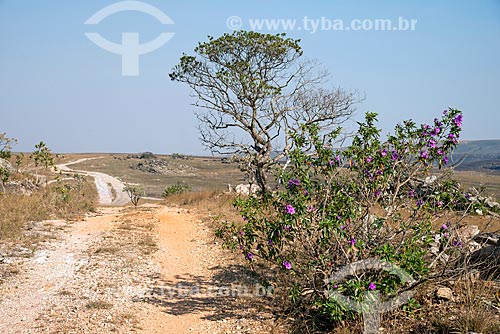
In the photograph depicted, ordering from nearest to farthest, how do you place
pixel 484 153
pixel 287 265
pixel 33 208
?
pixel 287 265
pixel 33 208
pixel 484 153

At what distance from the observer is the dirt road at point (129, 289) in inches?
218

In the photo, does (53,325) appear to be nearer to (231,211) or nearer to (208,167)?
(231,211)

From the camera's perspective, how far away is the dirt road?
555 centimetres

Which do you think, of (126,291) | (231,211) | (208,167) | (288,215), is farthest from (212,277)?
(208,167)

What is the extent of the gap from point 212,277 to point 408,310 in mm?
3918

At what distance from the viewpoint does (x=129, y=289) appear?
6.99m

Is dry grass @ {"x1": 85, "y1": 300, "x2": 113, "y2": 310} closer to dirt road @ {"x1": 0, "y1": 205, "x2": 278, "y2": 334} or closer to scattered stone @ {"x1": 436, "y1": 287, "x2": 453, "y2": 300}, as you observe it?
dirt road @ {"x1": 0, "y1": 205, "x2": 278, "y2": 334}

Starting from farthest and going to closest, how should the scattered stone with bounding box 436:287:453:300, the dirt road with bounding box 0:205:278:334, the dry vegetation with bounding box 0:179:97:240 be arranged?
the dry vegetation with bounding box 0:179:97:240 → the dirt road with bounding box 0:205:278:334 → the scattered stone with bounding box 436:287:453:300

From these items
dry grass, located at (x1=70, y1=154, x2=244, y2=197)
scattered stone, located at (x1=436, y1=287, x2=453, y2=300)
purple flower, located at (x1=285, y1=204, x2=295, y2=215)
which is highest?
purple flower, located at (x1=285, y1=204, x2=295, y2=215)

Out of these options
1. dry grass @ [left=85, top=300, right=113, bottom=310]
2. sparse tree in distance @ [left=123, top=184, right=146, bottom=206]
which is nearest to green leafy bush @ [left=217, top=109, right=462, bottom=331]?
dry grass @ [left=85, top=300, right=113, bottom=310]

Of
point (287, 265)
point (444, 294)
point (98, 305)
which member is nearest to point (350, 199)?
point (287, 265)

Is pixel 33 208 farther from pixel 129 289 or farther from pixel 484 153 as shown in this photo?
pixel 484 153

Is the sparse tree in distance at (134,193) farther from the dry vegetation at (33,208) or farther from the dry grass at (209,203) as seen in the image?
the dry vegetation at (33,208)

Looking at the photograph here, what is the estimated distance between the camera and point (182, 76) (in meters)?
15.6
